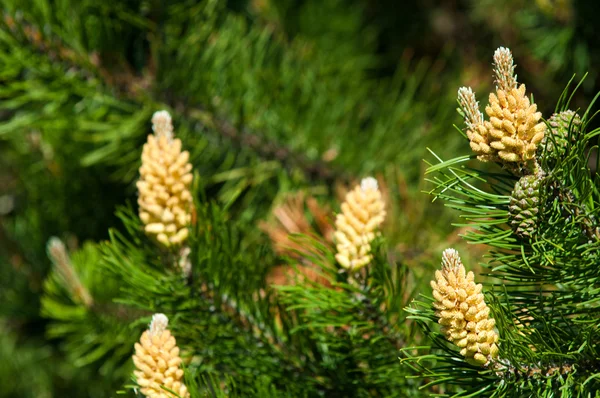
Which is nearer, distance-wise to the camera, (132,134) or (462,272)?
(462,272)

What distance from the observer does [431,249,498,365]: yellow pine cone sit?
380 mm

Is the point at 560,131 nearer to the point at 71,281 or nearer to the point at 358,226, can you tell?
the point at 358,226

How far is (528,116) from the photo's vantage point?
39 centimetres

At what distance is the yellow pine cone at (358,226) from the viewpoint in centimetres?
51

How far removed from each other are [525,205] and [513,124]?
0.05m

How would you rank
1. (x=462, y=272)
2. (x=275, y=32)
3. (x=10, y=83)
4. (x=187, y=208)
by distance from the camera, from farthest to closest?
(x=275, y=32) → (x=10, y=83) → (x=187, y=208) → (x=462, y=272)

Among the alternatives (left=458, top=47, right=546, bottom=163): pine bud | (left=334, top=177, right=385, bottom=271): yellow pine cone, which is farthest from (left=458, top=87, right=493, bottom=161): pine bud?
→ (left=334, top=177, right=385, bottom=271): yellow pine cone

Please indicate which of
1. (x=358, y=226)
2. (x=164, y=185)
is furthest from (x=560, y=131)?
(x=164, y=185)

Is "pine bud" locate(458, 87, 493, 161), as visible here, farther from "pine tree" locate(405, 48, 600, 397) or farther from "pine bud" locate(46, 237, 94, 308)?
"pine bud" locate(46, 237, 94, 308)

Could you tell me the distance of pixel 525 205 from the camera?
398 mm

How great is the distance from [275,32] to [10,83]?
0.44 metres

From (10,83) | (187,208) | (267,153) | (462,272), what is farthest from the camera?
(267,153)

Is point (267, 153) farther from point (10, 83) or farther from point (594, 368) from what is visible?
point (594, 368)

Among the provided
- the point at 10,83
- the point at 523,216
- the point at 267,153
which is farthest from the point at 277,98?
the point at 523,216
